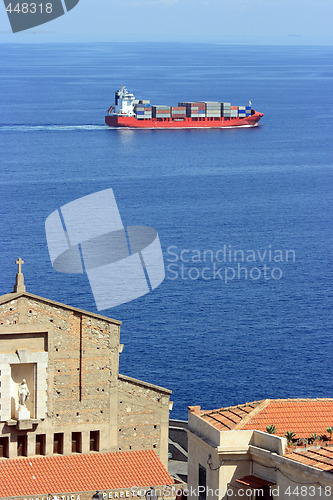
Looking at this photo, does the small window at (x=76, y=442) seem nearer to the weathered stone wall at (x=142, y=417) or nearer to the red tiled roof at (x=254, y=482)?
the weathered stone wall at (x=142, y=417)

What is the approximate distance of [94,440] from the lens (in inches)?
1436

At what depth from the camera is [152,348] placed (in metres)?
80.2

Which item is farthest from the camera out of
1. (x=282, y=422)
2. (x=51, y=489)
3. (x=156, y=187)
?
(x=156, y=187)

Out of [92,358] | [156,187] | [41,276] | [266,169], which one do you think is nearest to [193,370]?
[41,276]

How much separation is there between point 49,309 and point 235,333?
51737 millimetres

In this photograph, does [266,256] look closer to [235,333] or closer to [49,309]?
[235,333]

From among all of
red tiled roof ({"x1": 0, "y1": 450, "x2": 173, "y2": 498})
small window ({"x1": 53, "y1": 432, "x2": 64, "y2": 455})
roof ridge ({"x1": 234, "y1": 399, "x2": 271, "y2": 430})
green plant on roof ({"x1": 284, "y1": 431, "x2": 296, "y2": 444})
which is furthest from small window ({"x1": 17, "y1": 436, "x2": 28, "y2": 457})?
green plant on roof ({"x1": 284, "y1": 431, "x2": 296, "y2": 444})

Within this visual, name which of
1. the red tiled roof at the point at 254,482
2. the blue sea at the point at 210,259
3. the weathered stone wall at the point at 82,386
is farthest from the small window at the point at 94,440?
the blue sea at the point at 210,259

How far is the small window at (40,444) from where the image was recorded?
35.8 metres

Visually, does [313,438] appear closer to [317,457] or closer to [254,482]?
[254,482]

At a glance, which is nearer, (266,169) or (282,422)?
(282,422)

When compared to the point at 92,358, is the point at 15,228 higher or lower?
lower

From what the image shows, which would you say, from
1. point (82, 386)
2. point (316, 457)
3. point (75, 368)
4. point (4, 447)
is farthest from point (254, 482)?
point (4, 447)

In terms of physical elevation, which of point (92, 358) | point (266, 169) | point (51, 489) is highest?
point (92, 358)
